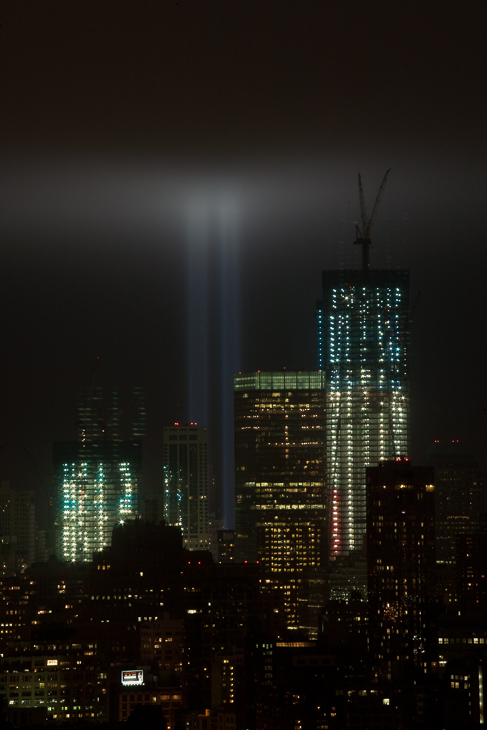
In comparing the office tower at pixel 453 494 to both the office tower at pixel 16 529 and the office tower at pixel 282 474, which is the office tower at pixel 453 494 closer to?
the office tower at pixel 282 474

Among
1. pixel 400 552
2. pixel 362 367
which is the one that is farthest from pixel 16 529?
pixel 362 367

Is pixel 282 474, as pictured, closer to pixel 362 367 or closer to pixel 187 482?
pixel 187 482

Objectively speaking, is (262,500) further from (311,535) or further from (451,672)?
(451,672)

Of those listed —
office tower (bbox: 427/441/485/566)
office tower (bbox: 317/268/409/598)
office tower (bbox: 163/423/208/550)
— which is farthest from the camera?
office tower (bbox: 317/268/409/598)

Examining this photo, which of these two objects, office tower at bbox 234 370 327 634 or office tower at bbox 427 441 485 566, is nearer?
office tower at bbox 427 441 485 566

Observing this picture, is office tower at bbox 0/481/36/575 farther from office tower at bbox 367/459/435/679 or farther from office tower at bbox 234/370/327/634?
office tower at bbox 367/459/435/679

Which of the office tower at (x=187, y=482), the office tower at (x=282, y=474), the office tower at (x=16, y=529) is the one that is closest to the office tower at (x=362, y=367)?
the office tower at (x=282, y=474)

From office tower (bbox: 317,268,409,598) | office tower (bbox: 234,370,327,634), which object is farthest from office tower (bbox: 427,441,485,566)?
office tower (bbox: 317,268,409,598)

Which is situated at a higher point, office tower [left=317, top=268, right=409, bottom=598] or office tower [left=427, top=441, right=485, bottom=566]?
office tower [left=317, top=268, right=409, bottom=598]
